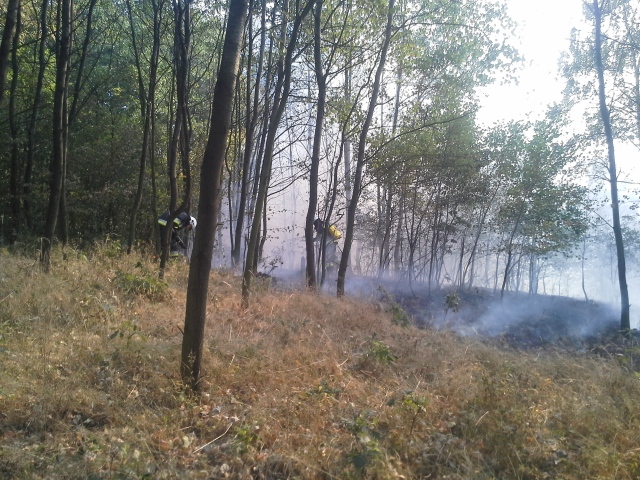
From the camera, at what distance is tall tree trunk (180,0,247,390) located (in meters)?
3.73

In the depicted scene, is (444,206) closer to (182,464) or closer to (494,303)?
(494,303)

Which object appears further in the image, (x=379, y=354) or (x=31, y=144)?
(x=31, y=144)

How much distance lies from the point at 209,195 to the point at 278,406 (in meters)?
1.85

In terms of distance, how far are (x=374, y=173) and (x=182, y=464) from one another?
1117cm

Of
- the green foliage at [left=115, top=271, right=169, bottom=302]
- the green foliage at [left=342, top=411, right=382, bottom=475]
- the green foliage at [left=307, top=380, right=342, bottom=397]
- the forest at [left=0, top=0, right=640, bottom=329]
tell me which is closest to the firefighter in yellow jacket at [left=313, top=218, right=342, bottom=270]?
the forest at [left=0, top=0, right=640, bottom=329]

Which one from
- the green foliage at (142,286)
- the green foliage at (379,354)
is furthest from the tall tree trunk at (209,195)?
the green foliage at (142,286)

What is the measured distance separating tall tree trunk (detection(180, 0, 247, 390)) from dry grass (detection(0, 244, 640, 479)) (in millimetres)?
346

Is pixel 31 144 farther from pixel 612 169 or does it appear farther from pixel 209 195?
pixel 612 169

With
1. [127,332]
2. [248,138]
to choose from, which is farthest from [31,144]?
[127,332]

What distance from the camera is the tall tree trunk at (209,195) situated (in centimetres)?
373

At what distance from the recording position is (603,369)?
520cm

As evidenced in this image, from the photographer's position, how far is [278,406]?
12.4 feet

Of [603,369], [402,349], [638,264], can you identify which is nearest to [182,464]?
[402,349]

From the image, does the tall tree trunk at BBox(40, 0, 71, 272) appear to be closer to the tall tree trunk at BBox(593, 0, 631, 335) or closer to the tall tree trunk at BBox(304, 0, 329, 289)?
the tall tree trunk at BBox(304, 0, 329, 289)
